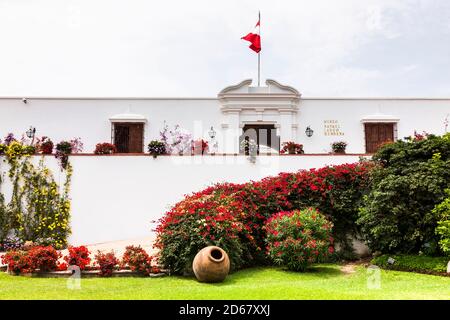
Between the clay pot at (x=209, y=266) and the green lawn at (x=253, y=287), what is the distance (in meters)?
0.16

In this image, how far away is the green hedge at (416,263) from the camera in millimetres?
9203

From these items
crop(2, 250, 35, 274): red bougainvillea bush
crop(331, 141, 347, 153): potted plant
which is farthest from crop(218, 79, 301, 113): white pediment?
crop(2, 250, 35, 274): red bougainvillea bush

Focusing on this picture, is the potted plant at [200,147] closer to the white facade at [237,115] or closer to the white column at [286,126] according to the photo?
the white facade at [237,115]

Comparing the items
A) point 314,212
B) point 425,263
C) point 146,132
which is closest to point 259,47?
point 146,132

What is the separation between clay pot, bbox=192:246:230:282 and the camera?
27.0 ft

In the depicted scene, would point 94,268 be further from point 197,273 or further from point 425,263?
point 425,263

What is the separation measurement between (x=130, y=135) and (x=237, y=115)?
398 cm

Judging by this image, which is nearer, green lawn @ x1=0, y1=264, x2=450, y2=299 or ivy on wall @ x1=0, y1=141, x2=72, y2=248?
green lawn @ x1=0, y1=264, x2=450, y2=299

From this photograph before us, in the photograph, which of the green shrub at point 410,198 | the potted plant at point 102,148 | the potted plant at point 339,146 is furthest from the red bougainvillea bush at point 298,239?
the potted plant at point 102,148

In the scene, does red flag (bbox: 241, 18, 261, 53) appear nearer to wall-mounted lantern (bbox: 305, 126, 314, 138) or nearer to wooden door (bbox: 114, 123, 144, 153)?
wall-mounted lantern (bbox: 305, 126, 314, 138)

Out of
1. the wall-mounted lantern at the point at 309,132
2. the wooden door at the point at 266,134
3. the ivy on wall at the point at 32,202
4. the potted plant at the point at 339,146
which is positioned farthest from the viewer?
the wooden door at the point at 266,134

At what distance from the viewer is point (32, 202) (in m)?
13.5

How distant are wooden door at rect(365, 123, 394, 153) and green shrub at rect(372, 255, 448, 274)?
294 inches
